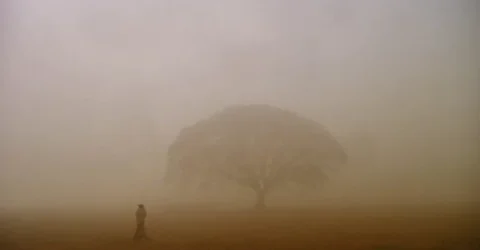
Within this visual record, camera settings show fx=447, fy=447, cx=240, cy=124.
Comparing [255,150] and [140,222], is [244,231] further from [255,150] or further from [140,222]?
[140,222]

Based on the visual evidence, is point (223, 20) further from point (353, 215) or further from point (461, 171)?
point (461, 171)

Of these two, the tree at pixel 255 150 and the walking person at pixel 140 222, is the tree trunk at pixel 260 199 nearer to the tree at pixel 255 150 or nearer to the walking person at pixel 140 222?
the tree at pixel 255 150

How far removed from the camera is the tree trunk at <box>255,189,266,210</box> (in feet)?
7.04

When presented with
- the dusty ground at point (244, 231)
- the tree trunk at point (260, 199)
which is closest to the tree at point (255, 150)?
the tree trunk at point (260, 199)

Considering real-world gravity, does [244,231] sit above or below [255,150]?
below

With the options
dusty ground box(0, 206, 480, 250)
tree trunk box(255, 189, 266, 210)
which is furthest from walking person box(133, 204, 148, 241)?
tree trunk box(255, 189, 266, 210)

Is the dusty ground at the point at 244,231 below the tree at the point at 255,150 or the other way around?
below

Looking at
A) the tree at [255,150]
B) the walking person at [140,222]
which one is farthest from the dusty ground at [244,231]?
the tree at [255,150]

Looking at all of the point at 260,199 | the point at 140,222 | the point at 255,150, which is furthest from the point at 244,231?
the point at 140,222

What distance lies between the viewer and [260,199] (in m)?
2.15

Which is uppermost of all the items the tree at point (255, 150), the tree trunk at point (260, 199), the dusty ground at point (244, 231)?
the tree at point (255, 150)

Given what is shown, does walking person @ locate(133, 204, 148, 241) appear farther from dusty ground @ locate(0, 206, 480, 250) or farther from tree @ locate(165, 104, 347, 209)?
tree @ locate(165, 104, 347, 209)

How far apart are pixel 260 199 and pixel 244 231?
17 cm

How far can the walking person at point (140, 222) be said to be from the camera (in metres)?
2.10
